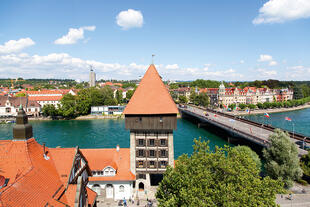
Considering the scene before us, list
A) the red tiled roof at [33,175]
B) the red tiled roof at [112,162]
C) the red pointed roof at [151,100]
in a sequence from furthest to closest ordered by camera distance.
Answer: the red tiled roof at [112,162]
the red pointed roof at [151,100]
the red tiled roof at [33,175]

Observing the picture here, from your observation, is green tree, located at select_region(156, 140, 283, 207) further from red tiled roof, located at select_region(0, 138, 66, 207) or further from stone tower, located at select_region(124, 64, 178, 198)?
red tiled roof, located at select_region(0, 138, 66, 207)

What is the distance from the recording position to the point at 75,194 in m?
19.3

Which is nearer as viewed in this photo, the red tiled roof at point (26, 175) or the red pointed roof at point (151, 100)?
the red tiled roof at point (26, 175)

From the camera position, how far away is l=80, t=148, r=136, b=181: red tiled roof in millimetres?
30016

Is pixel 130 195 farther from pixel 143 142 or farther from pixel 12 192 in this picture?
pixel 12 192

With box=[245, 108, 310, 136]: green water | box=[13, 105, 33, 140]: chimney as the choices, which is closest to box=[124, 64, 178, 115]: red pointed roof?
box=[13, 105, 33, 140]: chimney

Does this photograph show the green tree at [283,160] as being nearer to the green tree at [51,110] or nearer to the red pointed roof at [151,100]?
the red pointed roof at [151,100]

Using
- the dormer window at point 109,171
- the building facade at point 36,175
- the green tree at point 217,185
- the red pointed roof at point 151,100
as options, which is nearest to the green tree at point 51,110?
the dormer window at point 109,171

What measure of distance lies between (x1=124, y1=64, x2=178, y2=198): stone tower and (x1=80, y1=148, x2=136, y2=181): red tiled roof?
4.31 feet

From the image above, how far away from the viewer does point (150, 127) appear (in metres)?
29.7

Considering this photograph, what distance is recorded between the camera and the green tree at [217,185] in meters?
15.9

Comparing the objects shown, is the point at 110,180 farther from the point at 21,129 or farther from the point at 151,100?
the point at 21,129

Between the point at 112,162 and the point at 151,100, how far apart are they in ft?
37.4

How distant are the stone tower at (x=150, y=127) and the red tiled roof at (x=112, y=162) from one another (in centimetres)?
131
